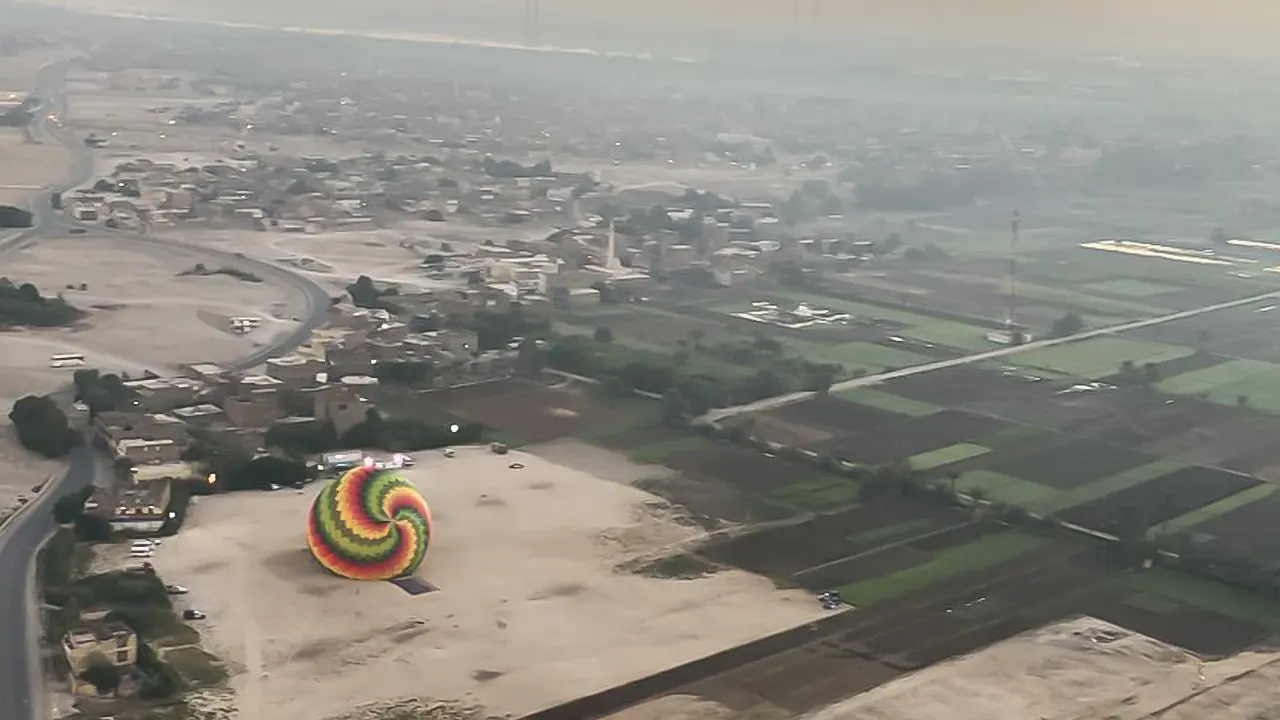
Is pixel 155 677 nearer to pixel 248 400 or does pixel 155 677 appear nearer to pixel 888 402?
pixel 248 400

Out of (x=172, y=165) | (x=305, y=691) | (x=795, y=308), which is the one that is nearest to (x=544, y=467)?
(x=305, y=691)

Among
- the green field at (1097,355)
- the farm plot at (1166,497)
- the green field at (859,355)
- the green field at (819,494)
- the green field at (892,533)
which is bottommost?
the green field at (859,355)

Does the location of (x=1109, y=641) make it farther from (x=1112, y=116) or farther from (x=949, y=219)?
(x=1112, y=116)

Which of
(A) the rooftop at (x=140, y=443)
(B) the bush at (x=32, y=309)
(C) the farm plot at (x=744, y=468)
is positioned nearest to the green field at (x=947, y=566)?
(C) the farm plot at (x=744, y=468)

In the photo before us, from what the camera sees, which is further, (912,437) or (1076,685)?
(912,437)

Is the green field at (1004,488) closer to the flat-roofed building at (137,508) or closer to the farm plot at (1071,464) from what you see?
the farm plot at (1071,464)

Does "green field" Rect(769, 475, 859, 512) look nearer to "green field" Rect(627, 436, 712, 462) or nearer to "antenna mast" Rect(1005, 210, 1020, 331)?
"green field" Rect(627, 436, 712, 462)

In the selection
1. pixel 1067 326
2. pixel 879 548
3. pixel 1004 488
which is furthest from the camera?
pixel 1067 326

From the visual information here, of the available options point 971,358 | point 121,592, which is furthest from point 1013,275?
point 121,592
